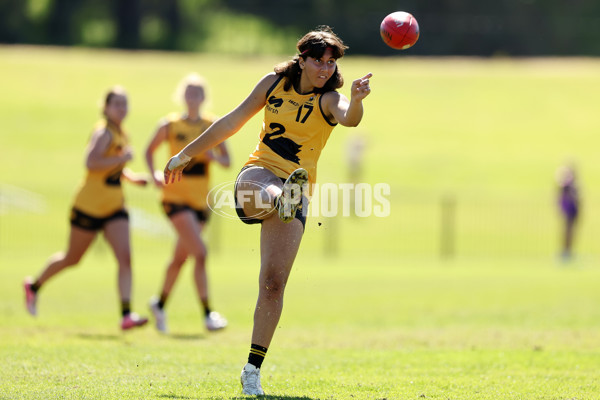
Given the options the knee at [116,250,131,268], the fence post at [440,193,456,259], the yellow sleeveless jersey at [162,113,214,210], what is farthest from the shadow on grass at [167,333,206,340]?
the fence post at [440,193,456,259]

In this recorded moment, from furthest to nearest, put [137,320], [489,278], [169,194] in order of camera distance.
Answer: [489,278] → [169,194] → [137,320]

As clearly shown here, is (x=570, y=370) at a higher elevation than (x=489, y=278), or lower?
lower

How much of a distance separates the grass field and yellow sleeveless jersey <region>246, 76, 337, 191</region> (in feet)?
1.62

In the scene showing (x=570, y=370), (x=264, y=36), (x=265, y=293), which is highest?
(x=264, y=36)

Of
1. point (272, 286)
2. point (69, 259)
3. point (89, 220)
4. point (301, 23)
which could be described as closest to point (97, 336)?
point (69, 259)

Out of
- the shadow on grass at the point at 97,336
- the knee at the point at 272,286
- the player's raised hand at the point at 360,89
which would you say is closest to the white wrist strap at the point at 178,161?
the knee at the point at 272,286

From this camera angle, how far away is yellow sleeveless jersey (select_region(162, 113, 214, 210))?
1024 cm

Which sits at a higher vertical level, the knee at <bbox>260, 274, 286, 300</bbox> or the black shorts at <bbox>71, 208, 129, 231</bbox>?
the black shorts at <bbox>71, 208, 129, 231</bbox>

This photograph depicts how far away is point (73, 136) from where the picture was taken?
37.7m

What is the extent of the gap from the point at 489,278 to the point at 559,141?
21858 mm

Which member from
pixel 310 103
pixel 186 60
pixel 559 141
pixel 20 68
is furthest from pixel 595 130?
pixel 310 103

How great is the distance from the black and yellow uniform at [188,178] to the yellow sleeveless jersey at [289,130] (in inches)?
150

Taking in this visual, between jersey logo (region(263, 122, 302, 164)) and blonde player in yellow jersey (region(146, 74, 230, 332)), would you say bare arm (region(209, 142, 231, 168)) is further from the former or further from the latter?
jersey logo (region(263, 122, 302, 164))

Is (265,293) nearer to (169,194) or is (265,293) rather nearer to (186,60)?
(169,194)
